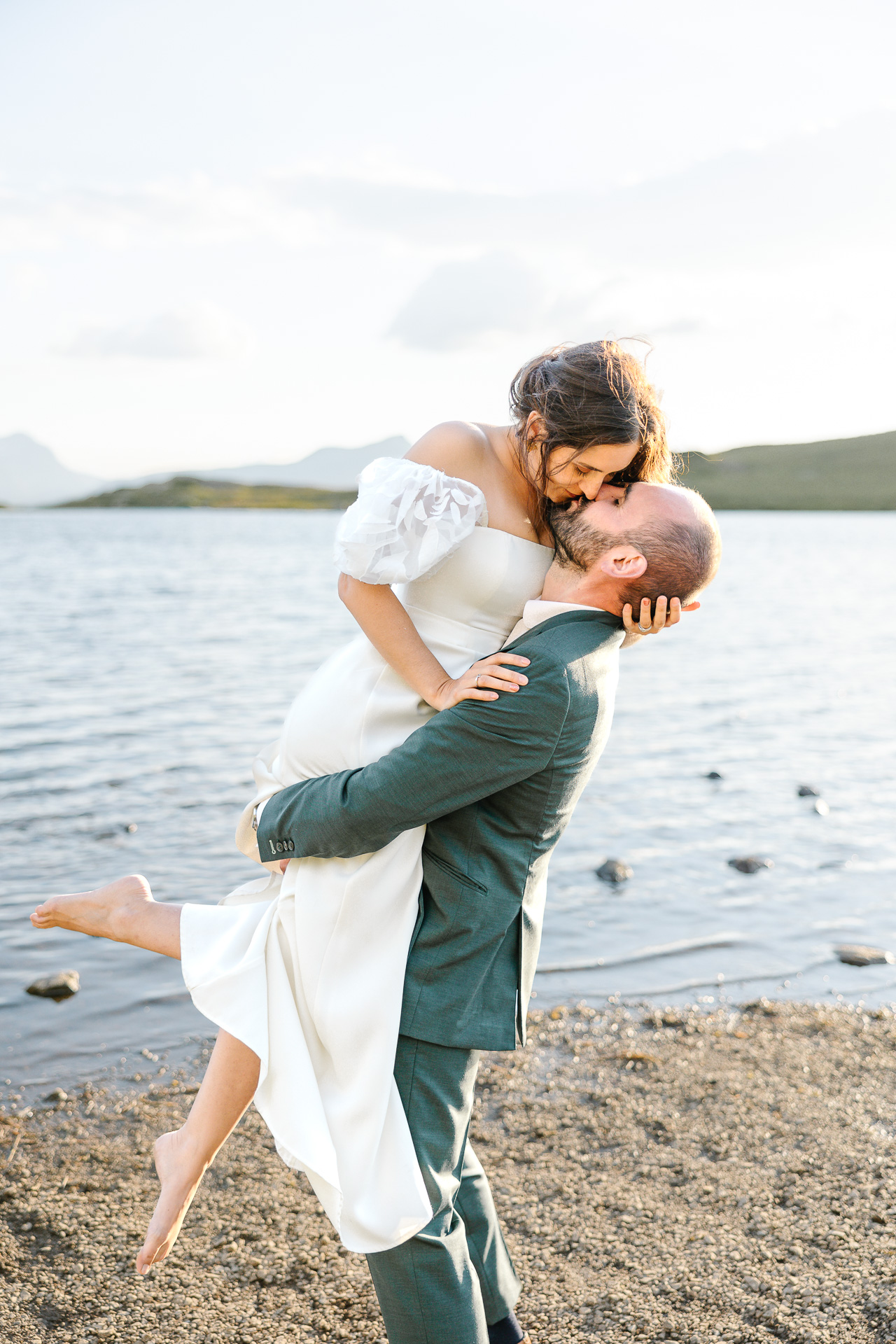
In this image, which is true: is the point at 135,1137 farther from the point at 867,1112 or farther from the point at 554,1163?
the point at 867,1112

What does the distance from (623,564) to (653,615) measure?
150 mm

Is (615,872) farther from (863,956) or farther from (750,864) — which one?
(863,956)

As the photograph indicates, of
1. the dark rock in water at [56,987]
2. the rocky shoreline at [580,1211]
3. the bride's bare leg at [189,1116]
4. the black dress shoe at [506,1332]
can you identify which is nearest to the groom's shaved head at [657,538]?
the bride's bare leg at [189,1116]

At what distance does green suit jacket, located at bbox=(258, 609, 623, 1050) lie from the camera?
7.55ft

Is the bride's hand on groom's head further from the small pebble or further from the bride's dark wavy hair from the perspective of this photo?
the small pebble

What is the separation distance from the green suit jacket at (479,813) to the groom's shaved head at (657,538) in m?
0.14

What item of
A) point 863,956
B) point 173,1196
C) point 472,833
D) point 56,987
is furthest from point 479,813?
point 863,956

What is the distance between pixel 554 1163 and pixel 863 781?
848 cm

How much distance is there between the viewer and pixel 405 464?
259 centimetres

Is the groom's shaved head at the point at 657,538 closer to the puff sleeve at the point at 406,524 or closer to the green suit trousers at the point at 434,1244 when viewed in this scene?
the puff sleeve at the point at 406,524

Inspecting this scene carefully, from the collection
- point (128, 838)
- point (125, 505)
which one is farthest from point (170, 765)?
point (125, 505)

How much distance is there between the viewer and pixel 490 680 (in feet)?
7.55

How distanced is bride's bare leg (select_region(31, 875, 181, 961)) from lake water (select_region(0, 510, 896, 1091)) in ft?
7.55

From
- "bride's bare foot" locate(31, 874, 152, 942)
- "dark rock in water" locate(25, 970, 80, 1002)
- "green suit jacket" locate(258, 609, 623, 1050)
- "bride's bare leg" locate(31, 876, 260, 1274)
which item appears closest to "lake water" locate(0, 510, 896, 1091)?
"dark rock in water" locate(25, 970, 80, 1002)
